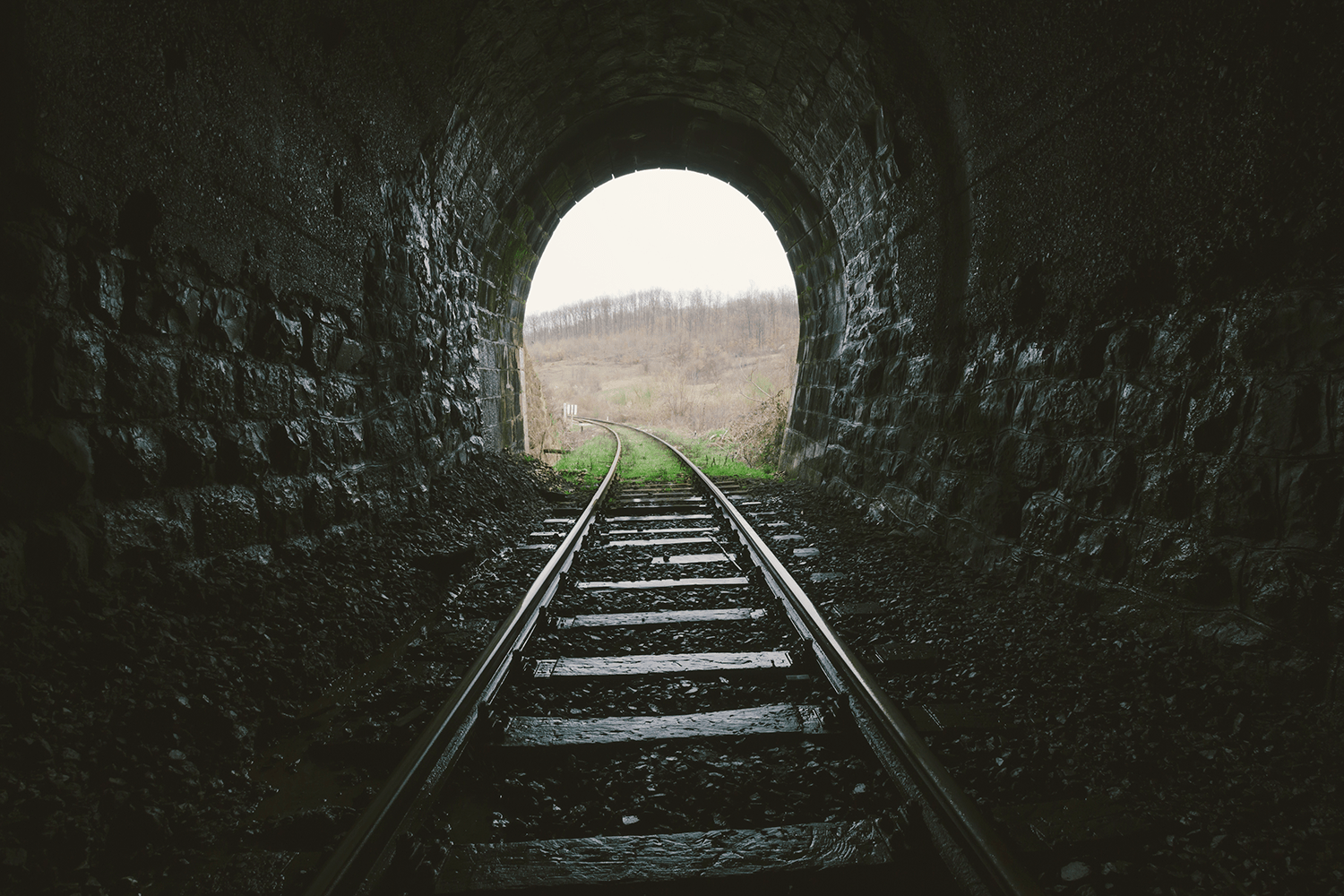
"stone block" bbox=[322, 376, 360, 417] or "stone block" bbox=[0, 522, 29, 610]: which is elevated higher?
"stone block" bbox=[322, 376, 360, 417]

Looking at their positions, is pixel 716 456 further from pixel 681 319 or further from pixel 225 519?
pixel 681 319

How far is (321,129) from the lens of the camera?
429cm

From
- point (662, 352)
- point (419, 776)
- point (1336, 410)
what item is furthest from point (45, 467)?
point (662, 352)

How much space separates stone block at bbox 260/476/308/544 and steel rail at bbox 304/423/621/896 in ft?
4.85

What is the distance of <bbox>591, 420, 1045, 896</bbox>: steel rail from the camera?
1.65 metres

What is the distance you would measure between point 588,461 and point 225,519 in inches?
329

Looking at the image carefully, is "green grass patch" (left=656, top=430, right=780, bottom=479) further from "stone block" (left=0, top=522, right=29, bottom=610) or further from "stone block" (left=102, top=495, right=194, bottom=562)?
"stone block" (left=0, top=522, right=29, bottom=610)

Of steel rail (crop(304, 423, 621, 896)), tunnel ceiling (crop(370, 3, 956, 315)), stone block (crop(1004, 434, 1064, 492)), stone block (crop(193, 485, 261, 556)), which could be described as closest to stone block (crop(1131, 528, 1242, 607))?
stone block (crop(1004, 434, 1064, 492))

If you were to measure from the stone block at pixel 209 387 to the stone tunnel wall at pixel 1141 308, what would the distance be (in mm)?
4468

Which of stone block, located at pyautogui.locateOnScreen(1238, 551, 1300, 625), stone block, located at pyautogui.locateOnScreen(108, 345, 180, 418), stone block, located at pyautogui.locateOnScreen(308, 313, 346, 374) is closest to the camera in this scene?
stone block, located at pyautogui.locateOnScreen(1238, 551, 1300, 625)

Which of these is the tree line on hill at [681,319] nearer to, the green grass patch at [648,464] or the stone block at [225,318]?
the green grass patch at [648,464]

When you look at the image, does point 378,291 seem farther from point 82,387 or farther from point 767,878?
point 767,878

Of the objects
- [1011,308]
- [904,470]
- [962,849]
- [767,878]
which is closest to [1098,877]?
[962,849]

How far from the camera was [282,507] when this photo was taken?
Result: 12.8 ft
